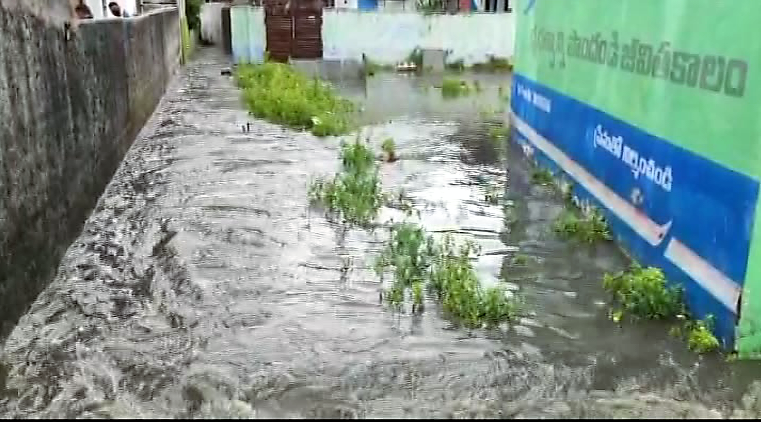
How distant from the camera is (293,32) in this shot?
24875 millimetres

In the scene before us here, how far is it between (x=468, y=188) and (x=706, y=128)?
4291 mm

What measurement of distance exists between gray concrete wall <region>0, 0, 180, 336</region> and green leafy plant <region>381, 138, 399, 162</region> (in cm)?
389

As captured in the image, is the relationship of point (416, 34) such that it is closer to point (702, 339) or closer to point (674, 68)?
point (674, 68)

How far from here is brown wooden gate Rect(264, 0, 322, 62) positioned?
24734 millimetres

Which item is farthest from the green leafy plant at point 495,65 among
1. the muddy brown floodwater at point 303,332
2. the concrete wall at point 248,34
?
the muddy brown floodwater at point 303,332

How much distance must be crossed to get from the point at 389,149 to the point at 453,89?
815 cm

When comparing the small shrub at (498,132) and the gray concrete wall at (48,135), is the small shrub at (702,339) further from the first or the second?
the small shrub at (498,132)

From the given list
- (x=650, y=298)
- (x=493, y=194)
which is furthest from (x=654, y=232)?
(x=493, y=194)

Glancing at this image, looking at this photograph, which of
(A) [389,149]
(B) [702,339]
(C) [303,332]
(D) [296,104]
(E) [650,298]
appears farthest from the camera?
(D) [296,104]

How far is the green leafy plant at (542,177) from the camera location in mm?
9383

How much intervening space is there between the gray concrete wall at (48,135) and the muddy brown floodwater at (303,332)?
30 centimetres

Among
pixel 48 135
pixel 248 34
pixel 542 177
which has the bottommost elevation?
pixel 542 177

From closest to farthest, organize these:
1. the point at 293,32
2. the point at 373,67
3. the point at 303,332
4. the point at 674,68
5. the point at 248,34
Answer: the point at 303,332, the point at 674,68, the point at 373,67, the point at 293,32, the point at 248,34

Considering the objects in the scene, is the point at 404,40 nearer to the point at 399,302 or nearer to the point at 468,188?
the point at 468,188
